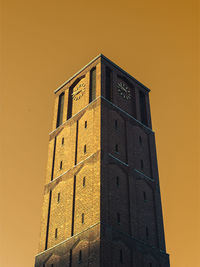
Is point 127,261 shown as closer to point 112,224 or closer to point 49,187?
point 112,224

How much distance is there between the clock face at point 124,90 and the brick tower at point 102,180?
0.52 ft

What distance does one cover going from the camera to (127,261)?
31531 millimetres

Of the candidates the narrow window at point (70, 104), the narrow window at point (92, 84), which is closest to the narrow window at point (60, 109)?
the narrow window at point (70, 104)

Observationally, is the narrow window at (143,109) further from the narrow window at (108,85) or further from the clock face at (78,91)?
the clock face at (78,91)

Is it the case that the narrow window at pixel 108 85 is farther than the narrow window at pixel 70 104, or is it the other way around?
the narrow window at pixel 70 104

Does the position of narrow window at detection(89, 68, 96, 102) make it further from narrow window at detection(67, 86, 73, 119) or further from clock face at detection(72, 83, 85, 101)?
narrow window at detection(67, 86, 73, 119)

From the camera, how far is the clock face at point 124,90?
45906 millimetres

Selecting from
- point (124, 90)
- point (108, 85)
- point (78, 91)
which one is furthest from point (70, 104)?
point (124, 90)

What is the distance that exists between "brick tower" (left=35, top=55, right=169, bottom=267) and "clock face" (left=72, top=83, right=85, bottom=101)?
136mm

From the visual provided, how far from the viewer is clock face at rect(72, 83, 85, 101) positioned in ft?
151

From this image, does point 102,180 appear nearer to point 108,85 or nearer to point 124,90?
point 108,85

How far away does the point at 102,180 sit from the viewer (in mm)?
34375

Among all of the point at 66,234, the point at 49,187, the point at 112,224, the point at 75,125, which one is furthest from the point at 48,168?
the point at 112,224

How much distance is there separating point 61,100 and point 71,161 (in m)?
11.9
